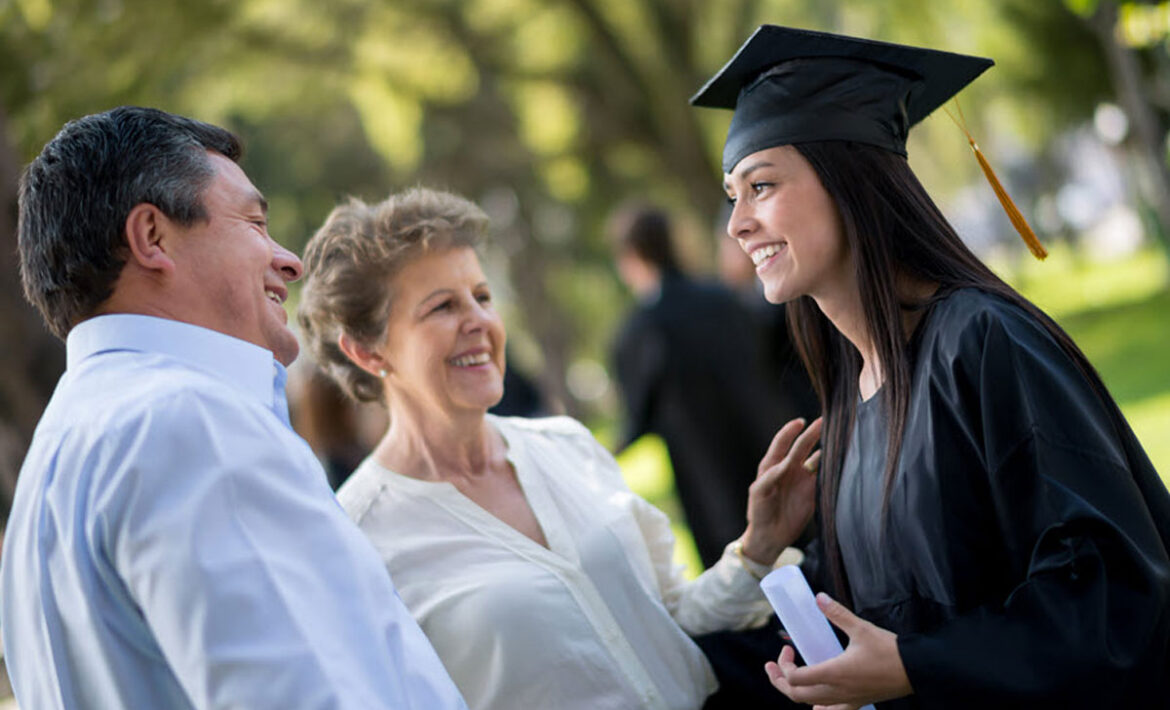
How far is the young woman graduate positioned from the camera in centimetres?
176

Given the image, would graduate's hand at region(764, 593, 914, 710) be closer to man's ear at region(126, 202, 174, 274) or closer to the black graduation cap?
the black graduation cap

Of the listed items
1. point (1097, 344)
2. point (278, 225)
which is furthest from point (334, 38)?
point (1097, 344)

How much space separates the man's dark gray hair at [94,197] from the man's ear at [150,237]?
11 millimetres

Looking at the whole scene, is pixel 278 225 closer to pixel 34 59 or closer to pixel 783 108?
pixel 34 59

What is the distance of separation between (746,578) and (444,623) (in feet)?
2.29

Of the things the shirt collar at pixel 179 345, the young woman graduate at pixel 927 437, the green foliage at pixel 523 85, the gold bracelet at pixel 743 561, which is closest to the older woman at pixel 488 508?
the gold bracelet at pixel 743 561

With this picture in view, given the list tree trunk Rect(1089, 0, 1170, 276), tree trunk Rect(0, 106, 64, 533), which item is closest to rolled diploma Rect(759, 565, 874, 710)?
tree trunk Rect(0, 106, 64, 533)

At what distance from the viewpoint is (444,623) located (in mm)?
2426

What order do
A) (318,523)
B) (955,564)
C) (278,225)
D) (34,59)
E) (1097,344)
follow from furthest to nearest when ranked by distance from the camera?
1. (278,225)
2. (1097,344)
3. (34,59)
4. (955,564)
5. (318,523)

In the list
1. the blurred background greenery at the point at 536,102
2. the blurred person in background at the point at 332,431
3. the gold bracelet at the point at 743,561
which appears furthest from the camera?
the blurred background greenery at the point at 536,102

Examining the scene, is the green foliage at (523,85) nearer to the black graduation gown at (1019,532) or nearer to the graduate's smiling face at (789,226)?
the graduate's smiling face at (789,226)

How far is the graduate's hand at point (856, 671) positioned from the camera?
1865mm

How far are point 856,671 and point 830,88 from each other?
1.11 metres

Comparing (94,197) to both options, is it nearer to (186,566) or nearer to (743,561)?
(186,566)
